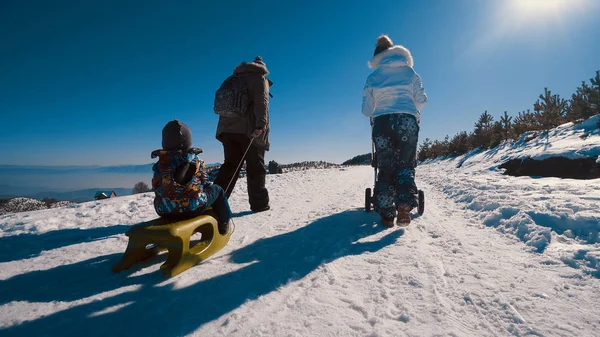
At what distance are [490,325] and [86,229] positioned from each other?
4.29 meters

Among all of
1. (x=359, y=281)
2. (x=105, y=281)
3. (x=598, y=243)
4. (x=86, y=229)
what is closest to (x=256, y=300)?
(x=359, y=281)

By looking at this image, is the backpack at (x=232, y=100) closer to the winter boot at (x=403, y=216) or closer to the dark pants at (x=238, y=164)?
the dark pants at (x=238, y=164)

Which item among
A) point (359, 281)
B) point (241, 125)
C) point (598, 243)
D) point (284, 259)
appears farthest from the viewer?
point (241, 125)

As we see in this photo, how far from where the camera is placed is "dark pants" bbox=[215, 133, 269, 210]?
3.96 m

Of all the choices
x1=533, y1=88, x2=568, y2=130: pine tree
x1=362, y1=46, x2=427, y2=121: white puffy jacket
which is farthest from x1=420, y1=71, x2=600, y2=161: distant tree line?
x1=362, y1=46, x2=427, y2=121: white puffy jacket

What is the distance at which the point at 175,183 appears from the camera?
2268mm

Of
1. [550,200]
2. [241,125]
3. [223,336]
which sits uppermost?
[241,125]

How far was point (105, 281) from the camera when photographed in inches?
74.4

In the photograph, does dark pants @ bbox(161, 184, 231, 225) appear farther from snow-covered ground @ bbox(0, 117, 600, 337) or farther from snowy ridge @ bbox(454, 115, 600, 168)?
snowy ridge @ bbox(454, 115, 600, 168)

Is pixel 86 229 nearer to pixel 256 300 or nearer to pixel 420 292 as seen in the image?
pixel 256 300

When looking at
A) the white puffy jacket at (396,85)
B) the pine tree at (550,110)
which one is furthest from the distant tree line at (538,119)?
the white puffy jacket at (396,85)

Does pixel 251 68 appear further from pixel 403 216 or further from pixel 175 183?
pixel 403 216

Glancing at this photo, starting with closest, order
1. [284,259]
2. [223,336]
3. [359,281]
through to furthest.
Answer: [223,336]
[359,281]
[284,259]

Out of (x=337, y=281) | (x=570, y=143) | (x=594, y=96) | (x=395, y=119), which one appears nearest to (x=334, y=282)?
(x=337, y=281)
